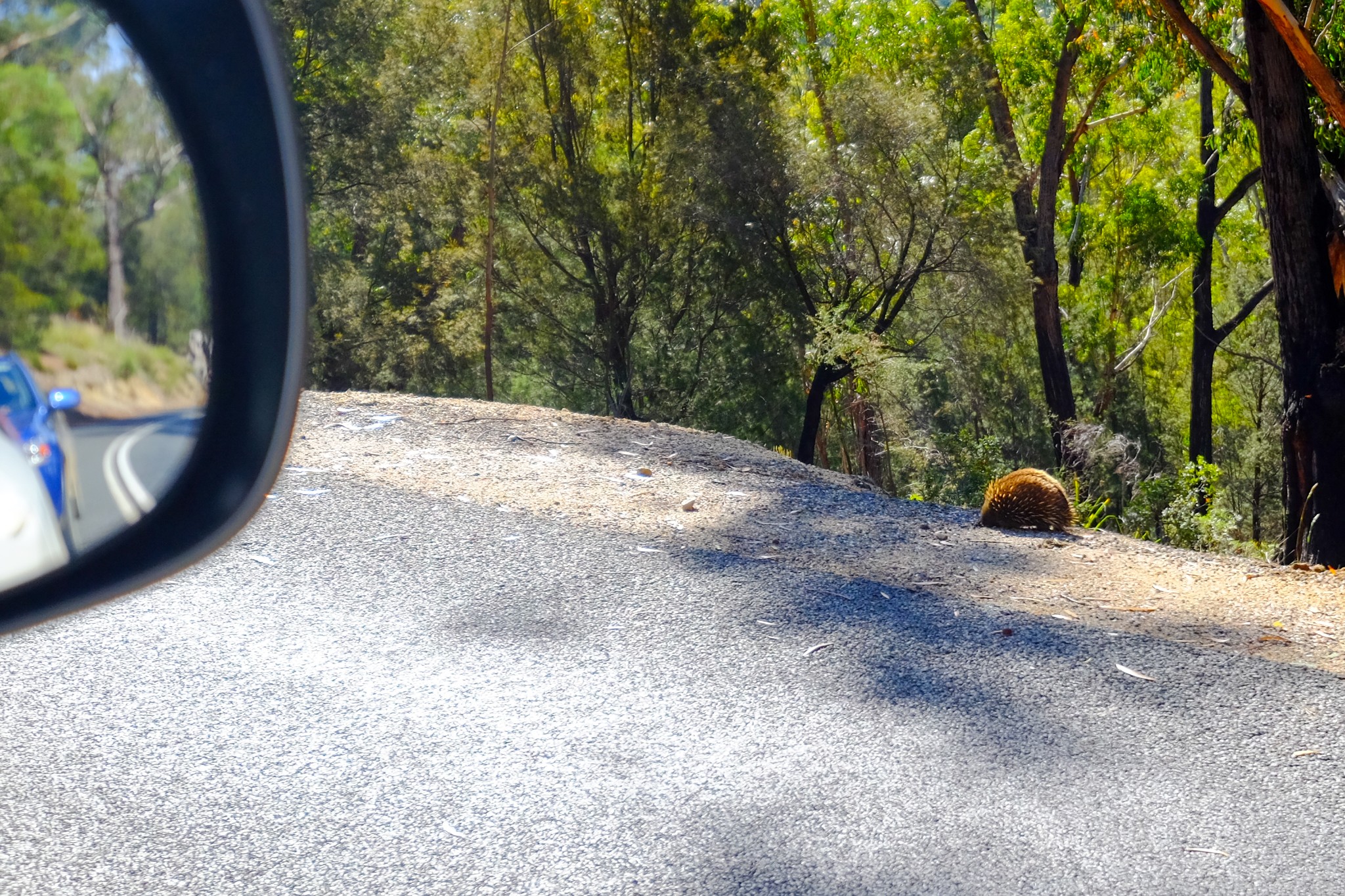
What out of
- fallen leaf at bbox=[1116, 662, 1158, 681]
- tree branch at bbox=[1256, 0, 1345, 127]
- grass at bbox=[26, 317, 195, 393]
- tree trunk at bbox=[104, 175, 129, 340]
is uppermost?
tree branch at bbox=[1256, 0, 1345, 127]

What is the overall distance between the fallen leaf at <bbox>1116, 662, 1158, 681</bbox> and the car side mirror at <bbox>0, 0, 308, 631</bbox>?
405 cm

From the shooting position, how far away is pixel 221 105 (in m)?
1.40

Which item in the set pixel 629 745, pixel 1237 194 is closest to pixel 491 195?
pixel 1237 194

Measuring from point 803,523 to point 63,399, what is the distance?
634cm

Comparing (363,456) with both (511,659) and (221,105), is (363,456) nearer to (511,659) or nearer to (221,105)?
(511,659)

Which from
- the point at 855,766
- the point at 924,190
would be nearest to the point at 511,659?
the point at 855,766

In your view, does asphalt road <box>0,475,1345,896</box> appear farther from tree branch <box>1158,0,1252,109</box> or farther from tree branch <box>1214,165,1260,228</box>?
tree branch <box>1214,165,1260,228</box>

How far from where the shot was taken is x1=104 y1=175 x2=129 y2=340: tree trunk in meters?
1.20

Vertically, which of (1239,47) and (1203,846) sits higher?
(1239,47)

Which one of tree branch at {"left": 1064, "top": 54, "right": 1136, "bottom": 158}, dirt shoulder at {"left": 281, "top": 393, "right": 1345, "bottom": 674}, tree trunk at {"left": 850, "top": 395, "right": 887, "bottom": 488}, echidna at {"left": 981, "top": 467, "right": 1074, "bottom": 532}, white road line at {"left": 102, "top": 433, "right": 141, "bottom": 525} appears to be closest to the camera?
white road line at {"left": 102, "top": 433, "right": 141, "bottom": 525}

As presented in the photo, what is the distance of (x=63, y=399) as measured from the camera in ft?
3.81

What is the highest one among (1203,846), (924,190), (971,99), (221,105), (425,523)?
(971,99)

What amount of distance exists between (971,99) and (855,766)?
16.0 metres

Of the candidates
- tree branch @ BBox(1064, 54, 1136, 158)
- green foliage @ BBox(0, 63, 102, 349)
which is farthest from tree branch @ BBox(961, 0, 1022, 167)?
green foliage @ BBox(0, 63, 102, 349)
